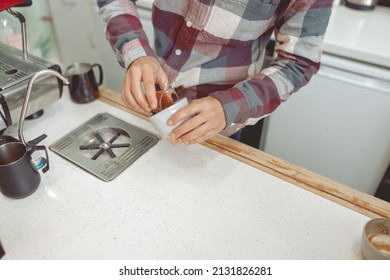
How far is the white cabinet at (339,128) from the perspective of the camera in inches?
43.4

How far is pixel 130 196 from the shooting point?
664 millimetres

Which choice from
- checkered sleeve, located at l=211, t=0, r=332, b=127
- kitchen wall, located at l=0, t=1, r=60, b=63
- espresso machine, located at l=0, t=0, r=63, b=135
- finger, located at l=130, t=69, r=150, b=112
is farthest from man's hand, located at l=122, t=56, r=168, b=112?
kitchen wall, located at l=0, t=1, r=60, b=63

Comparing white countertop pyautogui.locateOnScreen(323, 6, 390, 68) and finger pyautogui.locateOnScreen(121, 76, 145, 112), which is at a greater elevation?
white countertop pyautogui.locateOnScreen(323, 6, 390, 68)

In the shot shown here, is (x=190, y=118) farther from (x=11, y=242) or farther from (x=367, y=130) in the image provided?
(x=367, y=130)

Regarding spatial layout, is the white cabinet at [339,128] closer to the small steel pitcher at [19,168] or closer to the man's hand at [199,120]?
the man's hand at [199,120]

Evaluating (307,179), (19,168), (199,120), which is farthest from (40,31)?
(307,179)

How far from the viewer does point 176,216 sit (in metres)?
0.63

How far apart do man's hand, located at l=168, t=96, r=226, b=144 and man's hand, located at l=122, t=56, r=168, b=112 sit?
8 centimetres

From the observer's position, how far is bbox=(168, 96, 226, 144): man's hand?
1.98 feet

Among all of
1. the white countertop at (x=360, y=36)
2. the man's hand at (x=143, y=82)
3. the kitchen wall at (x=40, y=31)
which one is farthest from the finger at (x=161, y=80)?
the kitchen wall at (x=40, y=31)

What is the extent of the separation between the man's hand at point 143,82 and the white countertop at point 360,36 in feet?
2.16

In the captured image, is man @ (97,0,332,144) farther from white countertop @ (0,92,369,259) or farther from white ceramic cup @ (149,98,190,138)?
white countertop @ (0,92,369,259)

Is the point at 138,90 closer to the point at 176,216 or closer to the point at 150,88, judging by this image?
the point at 150,88

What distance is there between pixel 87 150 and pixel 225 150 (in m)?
0.32
